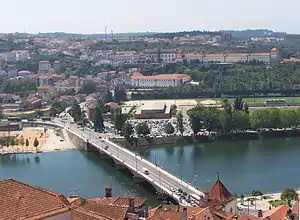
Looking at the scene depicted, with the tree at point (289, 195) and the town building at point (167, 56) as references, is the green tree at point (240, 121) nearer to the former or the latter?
the tree at point (289, 195)

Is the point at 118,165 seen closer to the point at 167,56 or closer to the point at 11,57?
the point at 167,56

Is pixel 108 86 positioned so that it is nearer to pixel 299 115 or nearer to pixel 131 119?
pixel 131 119

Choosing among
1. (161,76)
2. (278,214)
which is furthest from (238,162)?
(161,76)

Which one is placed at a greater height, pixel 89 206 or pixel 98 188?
pixel 89 206

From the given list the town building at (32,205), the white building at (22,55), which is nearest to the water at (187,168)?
the town building at (32,205)

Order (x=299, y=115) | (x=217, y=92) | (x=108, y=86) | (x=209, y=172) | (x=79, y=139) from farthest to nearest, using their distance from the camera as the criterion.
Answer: (x=108, y=86)
(x=217, y=92)
(x=299, y=115)
(x=79, y=139)
(x=209, y=172)

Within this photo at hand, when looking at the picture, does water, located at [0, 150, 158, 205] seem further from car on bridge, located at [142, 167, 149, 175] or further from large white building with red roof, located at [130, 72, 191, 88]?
large white building with red roof, located at [130, 72, 191, 88]

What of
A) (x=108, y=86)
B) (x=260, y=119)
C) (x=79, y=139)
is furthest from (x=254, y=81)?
(x=79, y=139)
